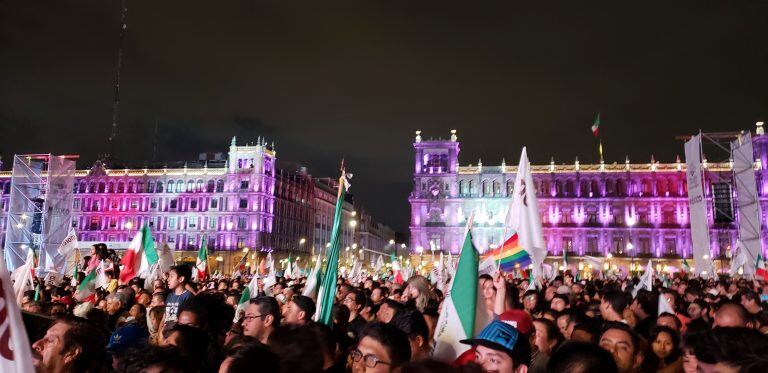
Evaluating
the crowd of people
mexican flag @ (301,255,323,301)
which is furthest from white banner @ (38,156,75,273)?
mexican flag @ (301,255,323,301)

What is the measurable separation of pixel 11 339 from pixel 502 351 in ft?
9.13

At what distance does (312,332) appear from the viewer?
3252 millimetres

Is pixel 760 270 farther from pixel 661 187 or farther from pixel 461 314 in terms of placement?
pixel 661 187

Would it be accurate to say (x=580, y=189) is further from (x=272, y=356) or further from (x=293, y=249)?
(x=272, y=356)

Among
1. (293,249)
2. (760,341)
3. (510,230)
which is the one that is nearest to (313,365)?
(760,341)

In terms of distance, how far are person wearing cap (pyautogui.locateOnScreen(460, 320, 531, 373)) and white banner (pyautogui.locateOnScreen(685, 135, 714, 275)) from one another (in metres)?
19.2

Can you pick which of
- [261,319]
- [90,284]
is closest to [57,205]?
[90,284]

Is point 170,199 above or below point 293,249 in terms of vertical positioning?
above

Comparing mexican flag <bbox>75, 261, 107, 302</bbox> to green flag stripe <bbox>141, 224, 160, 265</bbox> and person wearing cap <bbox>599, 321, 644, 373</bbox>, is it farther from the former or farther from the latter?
person wearing cap <bbox>599, 321, 644, 373</bbox>

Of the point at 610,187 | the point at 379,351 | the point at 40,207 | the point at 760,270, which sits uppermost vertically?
the point at 610,187

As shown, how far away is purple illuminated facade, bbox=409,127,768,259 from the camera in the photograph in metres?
66.0

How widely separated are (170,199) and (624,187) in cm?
5639

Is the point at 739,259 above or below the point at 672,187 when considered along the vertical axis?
below

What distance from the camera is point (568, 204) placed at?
6862 cm
